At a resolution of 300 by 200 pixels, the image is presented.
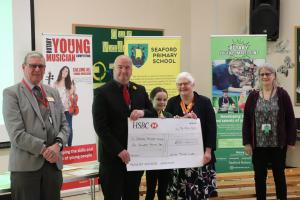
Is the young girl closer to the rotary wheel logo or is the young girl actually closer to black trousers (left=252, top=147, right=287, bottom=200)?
the rotary wheel logo

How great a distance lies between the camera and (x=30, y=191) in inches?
106

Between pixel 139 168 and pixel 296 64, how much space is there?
404 centimetres

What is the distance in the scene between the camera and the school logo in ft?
17.6

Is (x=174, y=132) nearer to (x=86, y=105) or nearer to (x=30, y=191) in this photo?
(x=30, y=191)

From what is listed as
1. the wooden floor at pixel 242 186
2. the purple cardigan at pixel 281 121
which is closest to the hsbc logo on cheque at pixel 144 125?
the purple cardigan at pixel 281 121

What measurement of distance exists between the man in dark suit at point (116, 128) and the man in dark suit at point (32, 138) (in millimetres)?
348

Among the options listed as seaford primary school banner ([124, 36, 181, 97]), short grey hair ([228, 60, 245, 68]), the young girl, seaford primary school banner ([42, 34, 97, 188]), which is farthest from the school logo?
the young girl

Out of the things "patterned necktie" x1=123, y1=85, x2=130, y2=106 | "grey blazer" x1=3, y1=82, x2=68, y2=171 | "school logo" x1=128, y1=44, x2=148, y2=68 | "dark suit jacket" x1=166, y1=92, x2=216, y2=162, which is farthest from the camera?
"school logo" x1=128, y1=44, x2=148, y2=68

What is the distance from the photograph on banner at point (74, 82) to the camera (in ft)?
15.5

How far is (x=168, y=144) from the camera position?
11.3ft

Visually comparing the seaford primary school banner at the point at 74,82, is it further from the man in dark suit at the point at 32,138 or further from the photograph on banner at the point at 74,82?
the man in dark suit at the point at 32,138

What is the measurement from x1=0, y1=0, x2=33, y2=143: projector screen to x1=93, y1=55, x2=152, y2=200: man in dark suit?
2069 mm

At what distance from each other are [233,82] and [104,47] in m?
1.96

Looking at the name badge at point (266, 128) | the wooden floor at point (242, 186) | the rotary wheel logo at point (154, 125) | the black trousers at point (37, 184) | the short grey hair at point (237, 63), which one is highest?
the short grey hair at point (237, 63)
